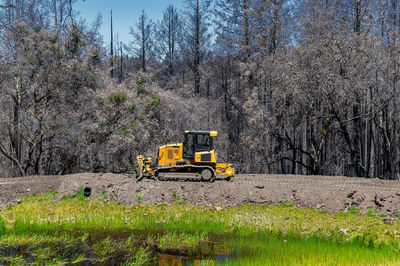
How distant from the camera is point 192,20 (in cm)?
3322

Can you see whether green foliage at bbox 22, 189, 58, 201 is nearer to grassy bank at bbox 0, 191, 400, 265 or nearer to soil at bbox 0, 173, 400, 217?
grassy bank at bbox 0, 191, 400, 265

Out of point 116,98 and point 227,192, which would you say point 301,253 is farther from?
point 116,98

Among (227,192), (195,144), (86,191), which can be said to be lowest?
(227,192)

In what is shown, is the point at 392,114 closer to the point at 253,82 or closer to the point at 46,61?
the point at 253,82

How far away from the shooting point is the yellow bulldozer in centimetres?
1402

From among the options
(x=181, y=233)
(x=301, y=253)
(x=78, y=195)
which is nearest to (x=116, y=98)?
(x=78, y=195)

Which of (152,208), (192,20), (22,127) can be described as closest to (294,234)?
(152,208)

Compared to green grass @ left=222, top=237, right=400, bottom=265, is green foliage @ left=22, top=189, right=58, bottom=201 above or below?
above

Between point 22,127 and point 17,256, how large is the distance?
41.6 ft

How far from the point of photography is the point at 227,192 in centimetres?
1199

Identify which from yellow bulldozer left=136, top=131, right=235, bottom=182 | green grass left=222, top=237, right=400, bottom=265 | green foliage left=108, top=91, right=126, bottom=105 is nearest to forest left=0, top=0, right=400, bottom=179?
green foliage left=108, top=91, right=126, bottom=105

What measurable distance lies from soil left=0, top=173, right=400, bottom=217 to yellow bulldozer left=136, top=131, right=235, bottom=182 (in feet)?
4.40

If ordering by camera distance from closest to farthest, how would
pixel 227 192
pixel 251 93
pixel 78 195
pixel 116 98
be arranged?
1. pixel 78 195
2. pixel 227 192
3. pixel 116 98
4. pixel 251 93

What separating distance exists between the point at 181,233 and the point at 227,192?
4.17 metres
